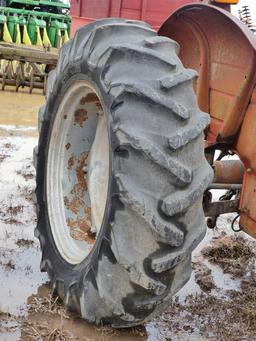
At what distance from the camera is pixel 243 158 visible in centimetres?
290

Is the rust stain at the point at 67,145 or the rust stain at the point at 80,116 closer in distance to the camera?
the rust stain at the point at 80,116

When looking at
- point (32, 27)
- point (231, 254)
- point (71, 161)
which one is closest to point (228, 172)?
point (71, 161)

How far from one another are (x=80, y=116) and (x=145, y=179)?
3.35ft

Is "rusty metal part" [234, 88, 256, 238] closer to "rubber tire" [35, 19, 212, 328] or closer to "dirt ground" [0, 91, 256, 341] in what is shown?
"rubber tire" [35, 19, 212, 328]

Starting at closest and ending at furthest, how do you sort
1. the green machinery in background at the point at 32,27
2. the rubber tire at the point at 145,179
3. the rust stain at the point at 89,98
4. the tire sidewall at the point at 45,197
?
the rubber tire at the point at 145,179, the tire sidewall at the point at 45,197, the rust stain at the point at 89,98, the green machinery in background at the point at 32,27

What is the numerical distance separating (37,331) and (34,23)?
14189 millimetres

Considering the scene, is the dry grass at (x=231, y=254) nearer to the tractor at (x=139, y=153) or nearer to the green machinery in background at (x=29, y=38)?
the tractor at (x=139, y=153)

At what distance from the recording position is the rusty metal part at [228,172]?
3334mm

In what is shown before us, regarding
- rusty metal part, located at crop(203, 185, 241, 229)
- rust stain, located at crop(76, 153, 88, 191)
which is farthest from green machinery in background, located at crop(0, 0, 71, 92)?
rusty metal part, located at crop(203, 185, 241, 229)

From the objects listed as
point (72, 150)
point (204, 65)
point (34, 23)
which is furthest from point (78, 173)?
point (34, 23)

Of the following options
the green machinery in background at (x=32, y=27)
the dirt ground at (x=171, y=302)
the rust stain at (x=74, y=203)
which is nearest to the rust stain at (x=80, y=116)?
the rust stain at (x=74, y=203)

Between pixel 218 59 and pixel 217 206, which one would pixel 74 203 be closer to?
pixel 217 206

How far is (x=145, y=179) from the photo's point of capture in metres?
2.38

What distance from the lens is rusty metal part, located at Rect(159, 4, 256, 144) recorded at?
285 centimetres
